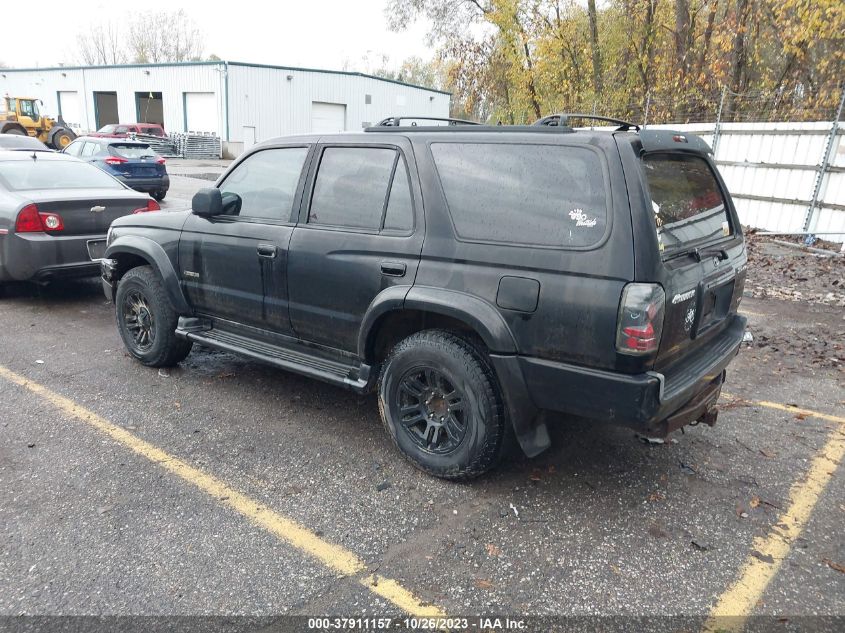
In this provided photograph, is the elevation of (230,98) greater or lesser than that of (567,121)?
greater

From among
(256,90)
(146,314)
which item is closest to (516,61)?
(256,90)

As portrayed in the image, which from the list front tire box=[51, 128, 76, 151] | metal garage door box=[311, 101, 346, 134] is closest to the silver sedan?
front tire box=[51, 128, 76, 151]

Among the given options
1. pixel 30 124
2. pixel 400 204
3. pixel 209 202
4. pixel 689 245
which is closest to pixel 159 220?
pixel 209 202

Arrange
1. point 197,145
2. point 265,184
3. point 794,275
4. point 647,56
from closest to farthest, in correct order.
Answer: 1. point 265,184
2. point 794,275
3. point 647,56
4. point 197,145

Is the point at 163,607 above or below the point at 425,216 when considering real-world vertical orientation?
below

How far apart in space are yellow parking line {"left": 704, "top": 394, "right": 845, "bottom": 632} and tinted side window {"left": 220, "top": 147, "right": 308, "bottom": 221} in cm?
319

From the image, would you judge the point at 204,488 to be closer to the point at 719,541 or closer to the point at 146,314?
the point at 146,314

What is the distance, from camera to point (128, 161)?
50.5ft

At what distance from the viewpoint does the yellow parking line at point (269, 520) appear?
2.63m

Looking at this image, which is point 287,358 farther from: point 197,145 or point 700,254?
point 197,145

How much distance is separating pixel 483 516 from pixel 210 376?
278 centimetres

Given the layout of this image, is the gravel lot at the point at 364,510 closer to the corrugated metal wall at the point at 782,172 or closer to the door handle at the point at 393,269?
the door handle at the point at 393,269

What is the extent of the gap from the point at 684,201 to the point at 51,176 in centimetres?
686

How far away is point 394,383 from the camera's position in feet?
11.7
